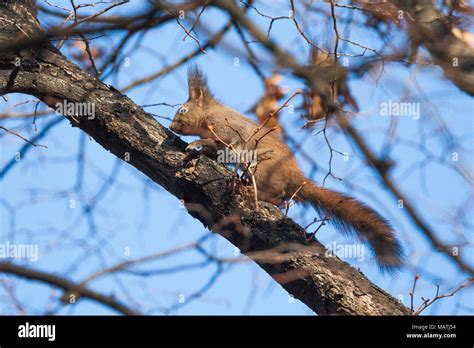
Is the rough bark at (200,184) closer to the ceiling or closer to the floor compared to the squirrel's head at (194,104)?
closer to the floor

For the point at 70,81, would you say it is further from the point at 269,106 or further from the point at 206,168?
the point at 269,106

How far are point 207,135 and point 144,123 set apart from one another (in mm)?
1438

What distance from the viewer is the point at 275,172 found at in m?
4.79

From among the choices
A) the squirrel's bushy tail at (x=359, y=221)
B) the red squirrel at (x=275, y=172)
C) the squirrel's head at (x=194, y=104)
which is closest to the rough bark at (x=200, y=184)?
the red squirrel at (x=275, y=172)

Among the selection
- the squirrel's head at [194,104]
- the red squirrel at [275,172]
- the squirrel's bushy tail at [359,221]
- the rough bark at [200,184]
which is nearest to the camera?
the rough bark at [200,184]

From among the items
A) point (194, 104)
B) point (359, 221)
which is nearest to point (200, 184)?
point (359, 221)

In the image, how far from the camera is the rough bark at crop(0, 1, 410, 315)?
342cm

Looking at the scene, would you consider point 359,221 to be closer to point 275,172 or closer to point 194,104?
point 275,172

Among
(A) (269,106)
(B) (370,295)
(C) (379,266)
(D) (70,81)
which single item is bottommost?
(B) (370,295)

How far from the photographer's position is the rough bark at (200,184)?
11.2 ft

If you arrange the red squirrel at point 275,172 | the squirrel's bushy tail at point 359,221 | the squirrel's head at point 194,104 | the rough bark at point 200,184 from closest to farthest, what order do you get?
the rough bark at point 200,184 < the squirrel's bushy tail at point 359,221 < the red squirrel at point 275,172 < the squirrel's head at point 194,104

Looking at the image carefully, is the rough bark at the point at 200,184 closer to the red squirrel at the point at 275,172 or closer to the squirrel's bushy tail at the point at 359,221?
the red squirrel at the point at 275,172
